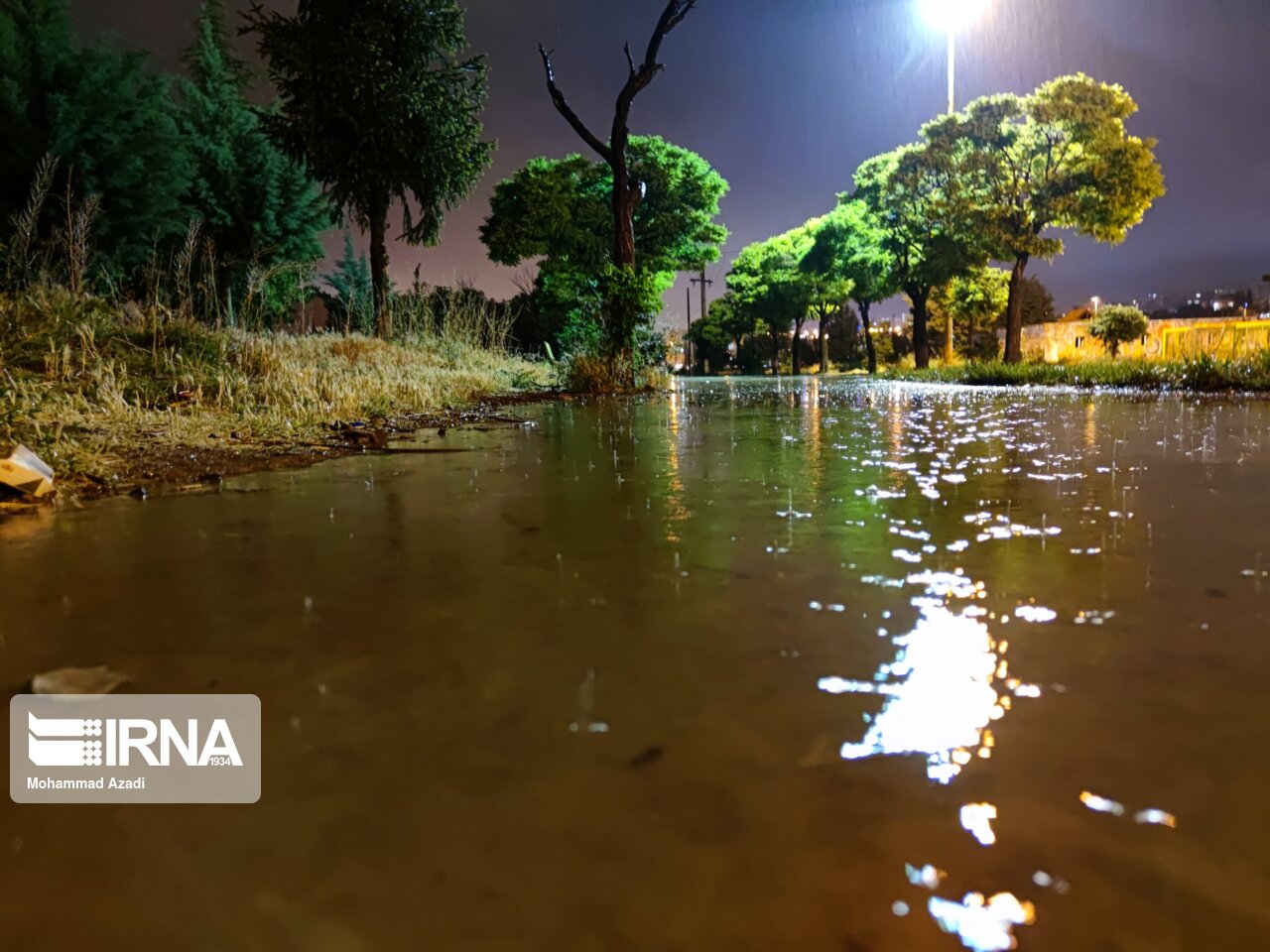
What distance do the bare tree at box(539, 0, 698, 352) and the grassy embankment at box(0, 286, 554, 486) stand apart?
4.95m

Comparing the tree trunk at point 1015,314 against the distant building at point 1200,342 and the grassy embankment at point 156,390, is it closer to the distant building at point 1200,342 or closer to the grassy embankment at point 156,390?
the distant building at point 1200,342

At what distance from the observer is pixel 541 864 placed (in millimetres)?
828

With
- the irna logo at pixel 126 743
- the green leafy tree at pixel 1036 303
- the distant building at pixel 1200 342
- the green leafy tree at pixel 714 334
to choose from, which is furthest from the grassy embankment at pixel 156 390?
the green leafy tree at pixel 714 334

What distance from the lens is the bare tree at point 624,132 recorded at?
12797mm

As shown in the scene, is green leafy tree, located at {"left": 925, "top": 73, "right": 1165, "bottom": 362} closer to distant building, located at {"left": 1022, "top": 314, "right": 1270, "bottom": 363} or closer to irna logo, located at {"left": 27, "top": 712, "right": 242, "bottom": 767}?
distant building, located at {"left": 1022, "top": 314, "right": 1270, "bottom": 363}

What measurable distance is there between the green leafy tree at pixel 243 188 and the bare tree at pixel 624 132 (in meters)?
12.8

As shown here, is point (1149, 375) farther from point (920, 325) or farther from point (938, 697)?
point (920, 325)

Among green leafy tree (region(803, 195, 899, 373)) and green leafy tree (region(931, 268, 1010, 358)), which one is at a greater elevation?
green leafy tree (region(803, 195, 899, 373))

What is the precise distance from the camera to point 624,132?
43.9ft

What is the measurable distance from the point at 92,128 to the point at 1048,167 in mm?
24769

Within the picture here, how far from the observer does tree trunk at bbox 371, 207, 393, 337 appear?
14.0 metres

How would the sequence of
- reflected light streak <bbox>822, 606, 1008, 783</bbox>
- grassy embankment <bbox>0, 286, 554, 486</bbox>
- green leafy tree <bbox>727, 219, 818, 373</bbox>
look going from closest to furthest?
1. reflected light streak <bbox>822, 606, 1008, 783</bbox>
2. grassy embankment <bbox>0, 286, 554, 486</bbox>
3. green leafy tree <bbox>727, 219, 818, 373</bbox>

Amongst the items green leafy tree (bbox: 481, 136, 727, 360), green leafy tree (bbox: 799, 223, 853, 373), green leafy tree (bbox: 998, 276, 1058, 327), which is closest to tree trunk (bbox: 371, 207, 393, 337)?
green leafy tree (bbox: 481, 136, 727, 360)

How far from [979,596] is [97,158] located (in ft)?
78.4
